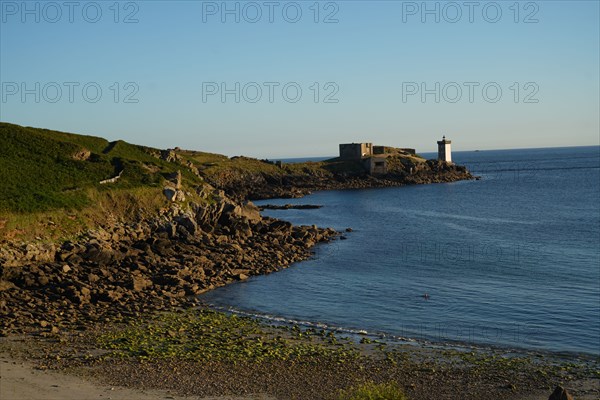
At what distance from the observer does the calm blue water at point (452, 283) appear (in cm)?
3103

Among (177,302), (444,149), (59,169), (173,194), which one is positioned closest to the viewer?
(177,302)

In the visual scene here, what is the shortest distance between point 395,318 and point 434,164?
5649 inches

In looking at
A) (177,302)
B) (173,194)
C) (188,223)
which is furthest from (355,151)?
(177,302)

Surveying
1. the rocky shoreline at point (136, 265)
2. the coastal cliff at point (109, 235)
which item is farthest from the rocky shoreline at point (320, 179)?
the rocky shoreline at point (136, 265)

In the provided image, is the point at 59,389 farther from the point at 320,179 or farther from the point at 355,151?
the point at 355,151

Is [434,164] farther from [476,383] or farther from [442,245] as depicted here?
[476,383]

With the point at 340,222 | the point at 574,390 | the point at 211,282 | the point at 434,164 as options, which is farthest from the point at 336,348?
the point at 434,164

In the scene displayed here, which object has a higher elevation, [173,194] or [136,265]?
[173,194]

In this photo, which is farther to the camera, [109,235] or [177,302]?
[109,235]

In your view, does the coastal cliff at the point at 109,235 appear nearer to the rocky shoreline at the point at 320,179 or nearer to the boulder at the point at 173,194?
the boulder at the point at 173,194

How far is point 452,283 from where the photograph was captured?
137ft

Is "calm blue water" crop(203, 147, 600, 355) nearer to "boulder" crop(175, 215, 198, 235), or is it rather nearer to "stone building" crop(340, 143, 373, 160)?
"boulder" crop(175, 215, 198, 235)

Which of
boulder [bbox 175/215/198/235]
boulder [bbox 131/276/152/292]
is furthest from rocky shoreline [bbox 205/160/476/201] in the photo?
boulder [bbox 131/276/152/292]

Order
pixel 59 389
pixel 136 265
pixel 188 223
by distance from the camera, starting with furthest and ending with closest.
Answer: pixel 188 223, pixel 136 265, pixel 59 389
